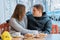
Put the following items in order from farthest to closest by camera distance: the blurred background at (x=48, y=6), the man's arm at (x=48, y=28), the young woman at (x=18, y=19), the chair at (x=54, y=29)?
the blurred background at (x=48, y=6) < the chair at (x=54, y=29) < the man's arm at (x=48, y=28) < the young woman at (x=18, y=19)

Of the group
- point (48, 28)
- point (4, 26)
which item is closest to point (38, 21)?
point (48, 28)

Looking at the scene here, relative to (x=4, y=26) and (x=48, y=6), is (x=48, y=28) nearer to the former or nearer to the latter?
(x=4, y=26)

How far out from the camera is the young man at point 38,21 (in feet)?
9.39

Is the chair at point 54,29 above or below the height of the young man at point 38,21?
below

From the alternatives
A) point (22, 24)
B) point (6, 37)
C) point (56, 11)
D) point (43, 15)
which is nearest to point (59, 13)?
point (56, 11)

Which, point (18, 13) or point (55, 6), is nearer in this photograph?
point (18, 13)

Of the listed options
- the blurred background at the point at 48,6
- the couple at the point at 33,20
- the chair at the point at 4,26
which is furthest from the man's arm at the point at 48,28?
the blurred background at the point at 48,6

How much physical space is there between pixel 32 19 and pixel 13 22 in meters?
0.39

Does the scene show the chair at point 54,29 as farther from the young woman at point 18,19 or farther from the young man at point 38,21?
the young woman at point 18,19

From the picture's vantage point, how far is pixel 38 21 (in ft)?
9.67

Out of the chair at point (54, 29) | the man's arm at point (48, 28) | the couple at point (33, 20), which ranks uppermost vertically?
the couple at point (33, 20)

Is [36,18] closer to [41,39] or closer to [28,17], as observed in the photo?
[28,17]

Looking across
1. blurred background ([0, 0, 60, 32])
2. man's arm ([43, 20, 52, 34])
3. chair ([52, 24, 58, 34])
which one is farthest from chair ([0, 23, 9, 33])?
blurred background ([0, 0, 60, 32])

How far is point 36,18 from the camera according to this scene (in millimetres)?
2949
